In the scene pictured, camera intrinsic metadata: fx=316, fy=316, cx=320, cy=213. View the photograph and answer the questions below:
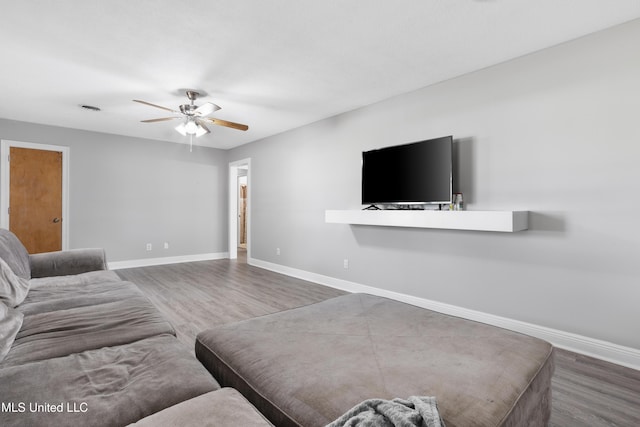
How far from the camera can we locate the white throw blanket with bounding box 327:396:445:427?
0.83m

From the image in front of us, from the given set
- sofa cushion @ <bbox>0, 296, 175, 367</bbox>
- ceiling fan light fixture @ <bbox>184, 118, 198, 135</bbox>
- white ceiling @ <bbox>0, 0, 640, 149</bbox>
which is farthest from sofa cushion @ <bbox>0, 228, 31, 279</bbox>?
ceiling fan light fixture @ <bbox>184, 118, 198, 135</bbox>

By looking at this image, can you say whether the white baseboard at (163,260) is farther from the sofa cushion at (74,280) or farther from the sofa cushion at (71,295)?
the sofa cushion at (71,295)

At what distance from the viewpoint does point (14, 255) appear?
242cm

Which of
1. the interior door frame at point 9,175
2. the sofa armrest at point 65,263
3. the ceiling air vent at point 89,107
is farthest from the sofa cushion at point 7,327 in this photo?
the interior door frame at point 9,175

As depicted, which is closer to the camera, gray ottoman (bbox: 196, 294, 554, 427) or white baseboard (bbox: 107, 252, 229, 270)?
gray ottoman (bbox: 196, 294, 554, 427)

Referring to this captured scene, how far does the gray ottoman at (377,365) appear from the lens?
1068 mm

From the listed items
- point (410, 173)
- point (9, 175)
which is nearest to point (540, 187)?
point (410, 173)

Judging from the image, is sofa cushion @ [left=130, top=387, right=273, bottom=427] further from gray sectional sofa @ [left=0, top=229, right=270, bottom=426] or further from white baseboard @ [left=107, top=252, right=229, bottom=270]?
white baseboard @ [left=107, top=252, right=229, bottom=270]

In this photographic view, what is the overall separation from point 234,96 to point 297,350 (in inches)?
131

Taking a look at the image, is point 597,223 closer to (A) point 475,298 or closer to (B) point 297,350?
(A) point 475,298

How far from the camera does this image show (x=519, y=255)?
2.82 meters

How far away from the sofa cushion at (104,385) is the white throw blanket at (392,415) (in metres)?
0.58

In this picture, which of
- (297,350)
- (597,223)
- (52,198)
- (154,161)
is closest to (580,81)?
(597,223)

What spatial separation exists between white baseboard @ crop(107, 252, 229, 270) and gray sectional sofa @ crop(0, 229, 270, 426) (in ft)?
12.5
